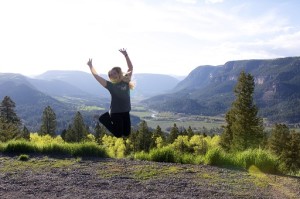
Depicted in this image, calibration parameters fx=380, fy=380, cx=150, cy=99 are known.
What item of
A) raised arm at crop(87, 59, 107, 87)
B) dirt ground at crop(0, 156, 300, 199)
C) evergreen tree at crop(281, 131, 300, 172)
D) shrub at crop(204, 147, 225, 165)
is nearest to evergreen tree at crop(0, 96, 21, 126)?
evergreen tree at crop(281, 131, 300, 172)

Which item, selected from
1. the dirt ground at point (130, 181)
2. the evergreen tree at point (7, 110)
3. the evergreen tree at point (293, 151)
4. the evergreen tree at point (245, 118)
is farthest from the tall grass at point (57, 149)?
the evergreen tree at point (293, 151)

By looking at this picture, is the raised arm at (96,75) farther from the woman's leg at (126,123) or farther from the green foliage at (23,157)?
the green foliage at (23,157)

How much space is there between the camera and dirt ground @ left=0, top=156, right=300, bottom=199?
9.09 m

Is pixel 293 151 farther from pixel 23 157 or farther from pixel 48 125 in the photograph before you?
pixel 23 157

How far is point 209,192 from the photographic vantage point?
30.6 feet

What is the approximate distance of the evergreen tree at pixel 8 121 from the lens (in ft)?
166

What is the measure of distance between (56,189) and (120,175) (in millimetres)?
2054

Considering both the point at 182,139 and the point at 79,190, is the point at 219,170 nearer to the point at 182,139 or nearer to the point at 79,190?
the point at 79,190

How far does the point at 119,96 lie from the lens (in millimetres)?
9031

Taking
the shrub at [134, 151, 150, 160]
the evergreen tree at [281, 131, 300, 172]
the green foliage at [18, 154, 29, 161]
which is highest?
the green foliage at [18, 154, 29, 161]

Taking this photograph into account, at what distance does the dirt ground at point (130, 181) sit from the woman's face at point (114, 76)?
2.70 meters

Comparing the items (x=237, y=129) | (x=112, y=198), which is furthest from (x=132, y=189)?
(x=237, y=129)

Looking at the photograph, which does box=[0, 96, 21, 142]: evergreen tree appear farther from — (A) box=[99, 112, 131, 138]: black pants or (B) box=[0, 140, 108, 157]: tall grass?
(A) box=[99, 112, 131, 138]: black pants

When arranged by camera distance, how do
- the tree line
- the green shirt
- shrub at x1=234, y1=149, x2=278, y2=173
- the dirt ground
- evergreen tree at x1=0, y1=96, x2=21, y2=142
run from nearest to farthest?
the green shirt → the dirt ground → shrub at x1=234, y1=149, x2=278, y2=173 → the tree line → evergreen tree at x1=0, y1=96, x2=21, y2=142
